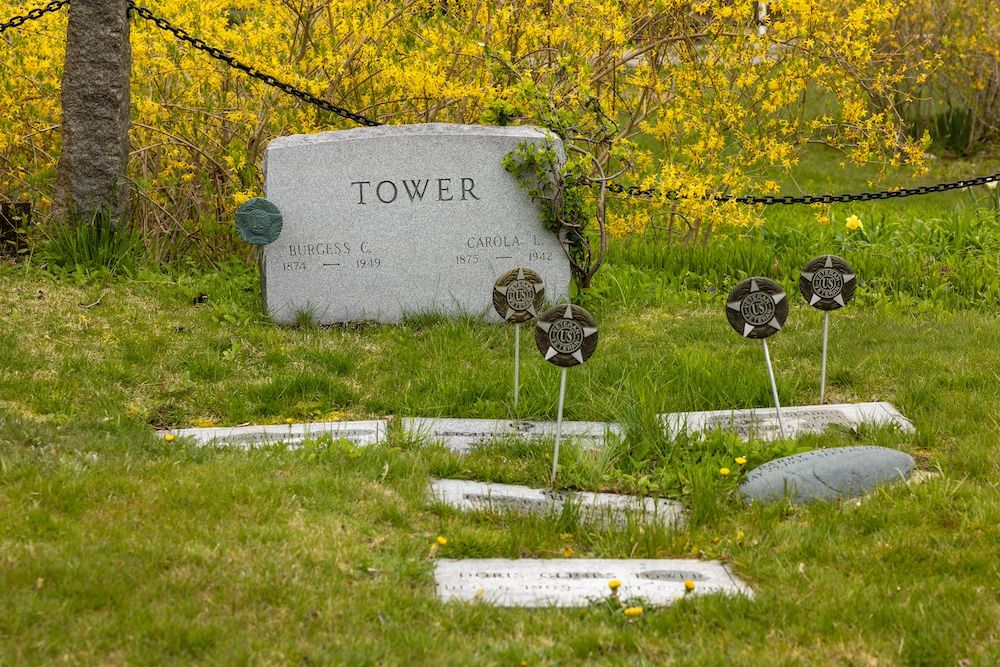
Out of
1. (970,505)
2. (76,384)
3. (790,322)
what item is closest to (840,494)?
(970,505)

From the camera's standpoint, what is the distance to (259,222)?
7.38m

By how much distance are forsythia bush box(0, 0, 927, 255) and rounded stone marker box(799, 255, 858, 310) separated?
7.18ft

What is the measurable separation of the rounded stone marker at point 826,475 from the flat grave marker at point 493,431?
780mm

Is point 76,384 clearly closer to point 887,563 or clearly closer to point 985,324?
point 887,563

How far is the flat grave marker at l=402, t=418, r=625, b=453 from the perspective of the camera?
18.2 ft

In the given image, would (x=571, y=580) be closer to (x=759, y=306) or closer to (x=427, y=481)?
(x=427, y=481)

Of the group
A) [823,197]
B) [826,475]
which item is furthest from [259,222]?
[826,475]

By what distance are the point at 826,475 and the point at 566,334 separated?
3.82 ft

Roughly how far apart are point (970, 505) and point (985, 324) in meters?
3.14

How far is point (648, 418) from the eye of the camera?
17.9ft

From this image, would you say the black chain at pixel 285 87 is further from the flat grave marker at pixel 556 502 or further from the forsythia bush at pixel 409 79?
the flat grave marker at pixel 556 502

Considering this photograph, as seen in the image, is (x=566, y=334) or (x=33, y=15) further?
(x=33, y=15)

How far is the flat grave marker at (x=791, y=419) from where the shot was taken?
18.4 feet

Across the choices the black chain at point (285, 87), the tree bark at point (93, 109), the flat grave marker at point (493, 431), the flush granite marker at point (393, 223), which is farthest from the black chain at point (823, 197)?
the tree bark at point (93, 109)
